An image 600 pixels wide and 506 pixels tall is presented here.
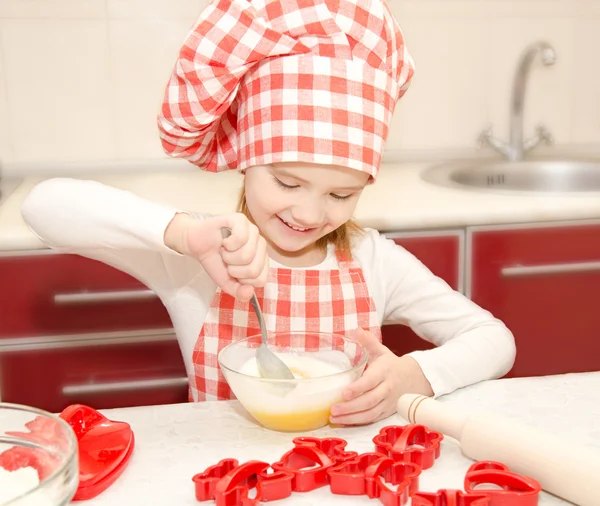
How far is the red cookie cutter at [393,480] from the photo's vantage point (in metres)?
0.68

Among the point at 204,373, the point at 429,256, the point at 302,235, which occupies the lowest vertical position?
the point at 204,373

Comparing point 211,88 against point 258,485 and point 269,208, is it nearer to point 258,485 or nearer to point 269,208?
point 269,208

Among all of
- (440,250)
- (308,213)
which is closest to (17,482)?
(308,213)

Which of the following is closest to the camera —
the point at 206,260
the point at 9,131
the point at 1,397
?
the point at 206,260

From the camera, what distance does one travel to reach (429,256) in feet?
5.73

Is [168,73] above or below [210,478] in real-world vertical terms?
above

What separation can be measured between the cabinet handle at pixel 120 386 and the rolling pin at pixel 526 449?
104 centimetres

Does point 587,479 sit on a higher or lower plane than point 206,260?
lower

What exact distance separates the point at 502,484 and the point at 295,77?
59cm

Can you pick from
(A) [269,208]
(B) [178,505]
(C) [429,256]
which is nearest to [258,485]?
(B) [178,505]

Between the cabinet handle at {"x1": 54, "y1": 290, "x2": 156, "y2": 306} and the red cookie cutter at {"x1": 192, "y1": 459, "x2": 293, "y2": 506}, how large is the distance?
1.00m

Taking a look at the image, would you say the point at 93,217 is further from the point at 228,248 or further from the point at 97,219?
A: the point at 228,248

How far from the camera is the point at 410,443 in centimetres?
79

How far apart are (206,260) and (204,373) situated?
367mm
